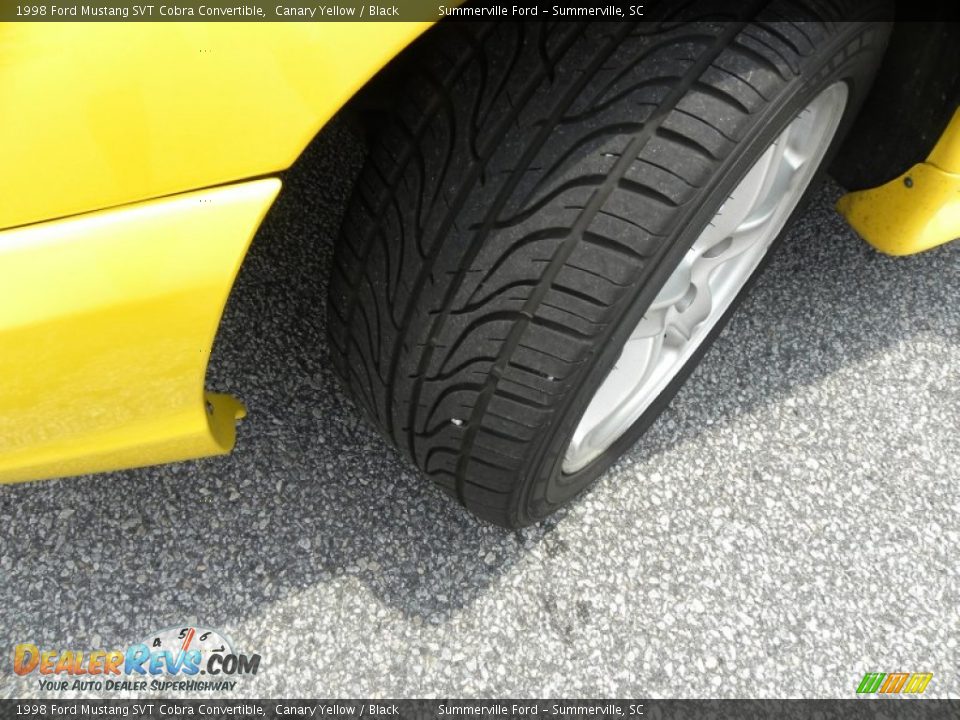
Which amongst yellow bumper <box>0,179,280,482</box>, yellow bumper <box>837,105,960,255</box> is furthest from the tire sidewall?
yellow bumper <box>0,179,280,482</box>

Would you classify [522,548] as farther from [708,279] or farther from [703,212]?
[703,212]

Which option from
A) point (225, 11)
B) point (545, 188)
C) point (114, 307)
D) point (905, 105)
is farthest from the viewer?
point (905, 105)

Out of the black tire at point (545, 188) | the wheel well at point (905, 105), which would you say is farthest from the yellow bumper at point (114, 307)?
the wheel well at point (905, 105)

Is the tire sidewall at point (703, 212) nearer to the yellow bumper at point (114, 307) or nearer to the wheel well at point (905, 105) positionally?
the wheel well at point (905, 105)

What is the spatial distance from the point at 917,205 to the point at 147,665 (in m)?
1.59

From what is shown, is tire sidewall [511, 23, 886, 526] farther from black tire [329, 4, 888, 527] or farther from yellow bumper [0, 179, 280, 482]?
yellow bumper [0, 179, 280, 482]

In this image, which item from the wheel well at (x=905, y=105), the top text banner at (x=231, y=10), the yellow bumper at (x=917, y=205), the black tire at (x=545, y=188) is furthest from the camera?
the yellow bumper at (x=917, y=205)

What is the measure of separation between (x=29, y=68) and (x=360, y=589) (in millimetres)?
1043

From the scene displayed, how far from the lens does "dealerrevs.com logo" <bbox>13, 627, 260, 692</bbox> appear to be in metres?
1.37

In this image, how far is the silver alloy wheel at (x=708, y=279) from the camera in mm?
1267

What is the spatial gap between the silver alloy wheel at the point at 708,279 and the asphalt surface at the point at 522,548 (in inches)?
7.6

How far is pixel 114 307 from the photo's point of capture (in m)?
0.83

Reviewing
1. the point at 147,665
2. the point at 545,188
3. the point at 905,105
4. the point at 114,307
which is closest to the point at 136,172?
the point at 114,307

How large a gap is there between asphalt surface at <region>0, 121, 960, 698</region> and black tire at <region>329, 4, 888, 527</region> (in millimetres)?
435
